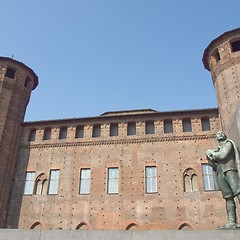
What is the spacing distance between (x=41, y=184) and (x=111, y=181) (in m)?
4.45

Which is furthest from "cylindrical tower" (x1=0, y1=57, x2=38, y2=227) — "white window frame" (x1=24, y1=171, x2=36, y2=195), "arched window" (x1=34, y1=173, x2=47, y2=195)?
"arched window" (x1=34, y1=173, x2=47, y2=195)

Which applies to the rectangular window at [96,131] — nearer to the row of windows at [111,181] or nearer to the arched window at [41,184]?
the row of windows at [111,181]

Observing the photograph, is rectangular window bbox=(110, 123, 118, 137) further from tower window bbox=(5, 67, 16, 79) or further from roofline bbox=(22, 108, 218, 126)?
tower window bbox=(5, 67, 16, 79)

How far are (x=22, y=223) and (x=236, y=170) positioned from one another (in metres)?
14.9

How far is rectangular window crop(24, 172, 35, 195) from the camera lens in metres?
18.7

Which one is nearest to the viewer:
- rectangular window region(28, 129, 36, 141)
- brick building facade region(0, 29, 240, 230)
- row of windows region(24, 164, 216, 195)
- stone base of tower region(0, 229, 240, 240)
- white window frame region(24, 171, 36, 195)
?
stone base of tower region(0, 229, 240, 240)

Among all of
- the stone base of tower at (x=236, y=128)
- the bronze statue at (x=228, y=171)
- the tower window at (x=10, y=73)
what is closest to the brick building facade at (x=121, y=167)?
the tower window at (x=10, y=73)

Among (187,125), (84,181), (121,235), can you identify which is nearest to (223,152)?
(121,235)

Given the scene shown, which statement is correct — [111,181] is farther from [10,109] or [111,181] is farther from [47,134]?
[10,109]

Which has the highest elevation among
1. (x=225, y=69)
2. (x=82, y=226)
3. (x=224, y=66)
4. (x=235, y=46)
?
(x=235, y=46)

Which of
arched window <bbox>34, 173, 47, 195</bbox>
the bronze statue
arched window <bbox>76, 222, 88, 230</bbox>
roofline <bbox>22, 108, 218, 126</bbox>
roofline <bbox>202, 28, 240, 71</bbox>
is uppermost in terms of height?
roofline <bbox>202, 28, 240, 71</bbox>

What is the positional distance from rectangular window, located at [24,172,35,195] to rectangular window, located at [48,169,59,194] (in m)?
1.18

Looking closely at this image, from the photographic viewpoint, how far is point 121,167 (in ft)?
59.9

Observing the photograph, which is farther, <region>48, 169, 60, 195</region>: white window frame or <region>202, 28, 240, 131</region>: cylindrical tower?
<region>48, 169, 60, 195</region>: white window frame
